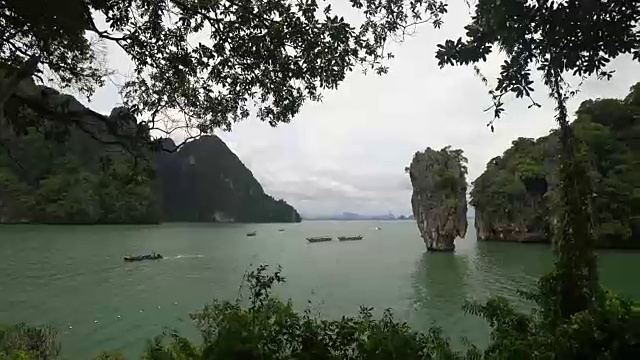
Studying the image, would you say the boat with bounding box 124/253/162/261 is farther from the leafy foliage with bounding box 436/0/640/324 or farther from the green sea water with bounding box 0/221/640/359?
the leafy foliage with bounding box 436/0/640/324

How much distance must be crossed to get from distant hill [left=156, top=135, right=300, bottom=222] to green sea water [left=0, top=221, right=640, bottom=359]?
74429mm

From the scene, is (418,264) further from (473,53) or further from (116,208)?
(116,208)

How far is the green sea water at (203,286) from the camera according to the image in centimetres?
1324

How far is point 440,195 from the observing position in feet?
120

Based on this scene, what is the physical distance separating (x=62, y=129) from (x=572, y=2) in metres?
3.93

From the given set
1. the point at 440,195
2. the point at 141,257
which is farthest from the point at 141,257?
the point at 440,195

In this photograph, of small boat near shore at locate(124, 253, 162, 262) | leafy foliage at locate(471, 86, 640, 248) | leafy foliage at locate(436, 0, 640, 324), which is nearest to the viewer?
leafy foliage at locate(436, 0, 640, 324)

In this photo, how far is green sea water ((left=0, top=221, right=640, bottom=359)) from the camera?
13.2 m

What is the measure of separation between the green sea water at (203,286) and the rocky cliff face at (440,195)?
2641 millimetres

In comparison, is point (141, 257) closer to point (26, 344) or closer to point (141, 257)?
point (141, 257)

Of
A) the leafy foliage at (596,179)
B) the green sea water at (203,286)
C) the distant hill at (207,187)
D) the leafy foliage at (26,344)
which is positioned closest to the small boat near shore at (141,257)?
the green sea water at (203,286)

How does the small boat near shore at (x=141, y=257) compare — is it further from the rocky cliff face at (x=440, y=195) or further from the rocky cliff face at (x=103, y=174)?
the rocky cliff face at (x=440, y=195)

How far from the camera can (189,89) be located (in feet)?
14.6

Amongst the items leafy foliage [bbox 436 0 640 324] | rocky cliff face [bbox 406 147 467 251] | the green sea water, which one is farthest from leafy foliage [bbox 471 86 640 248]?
leafy foliage [bbox 436 0 640 324]
